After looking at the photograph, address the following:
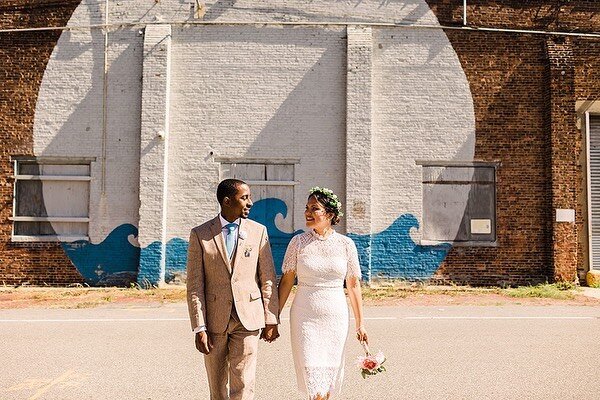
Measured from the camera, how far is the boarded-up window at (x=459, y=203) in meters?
15.1

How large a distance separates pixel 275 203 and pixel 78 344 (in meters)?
7.75

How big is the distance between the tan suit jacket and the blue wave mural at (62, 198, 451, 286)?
10.7 metres

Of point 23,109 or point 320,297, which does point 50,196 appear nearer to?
point 23,109

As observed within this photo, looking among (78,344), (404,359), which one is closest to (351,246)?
(404,359)

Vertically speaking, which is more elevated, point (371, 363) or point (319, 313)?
point (319, 313)

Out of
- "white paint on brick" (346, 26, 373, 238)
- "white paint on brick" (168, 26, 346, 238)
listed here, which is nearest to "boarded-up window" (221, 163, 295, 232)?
"white paint on brick" (168, 26, 346, 238)

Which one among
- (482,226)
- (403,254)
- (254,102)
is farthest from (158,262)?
(482,226)

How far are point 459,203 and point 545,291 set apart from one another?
2.94 meters

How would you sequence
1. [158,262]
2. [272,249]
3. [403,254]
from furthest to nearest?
[403,254]
[272,249]
[158,262]

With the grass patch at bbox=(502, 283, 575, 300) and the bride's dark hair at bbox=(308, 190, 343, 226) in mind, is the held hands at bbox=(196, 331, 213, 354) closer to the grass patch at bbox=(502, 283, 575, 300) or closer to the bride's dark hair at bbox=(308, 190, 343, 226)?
the bride's dark hair at bbox=(308, 190, 343, 226)

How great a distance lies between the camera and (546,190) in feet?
49.1

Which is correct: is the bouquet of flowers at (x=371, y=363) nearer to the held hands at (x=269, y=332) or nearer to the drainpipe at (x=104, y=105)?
the held hands at (x=269, y=332)

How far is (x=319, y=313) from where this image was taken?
14.6ft

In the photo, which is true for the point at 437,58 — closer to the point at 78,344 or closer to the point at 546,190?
the point at 546,190
